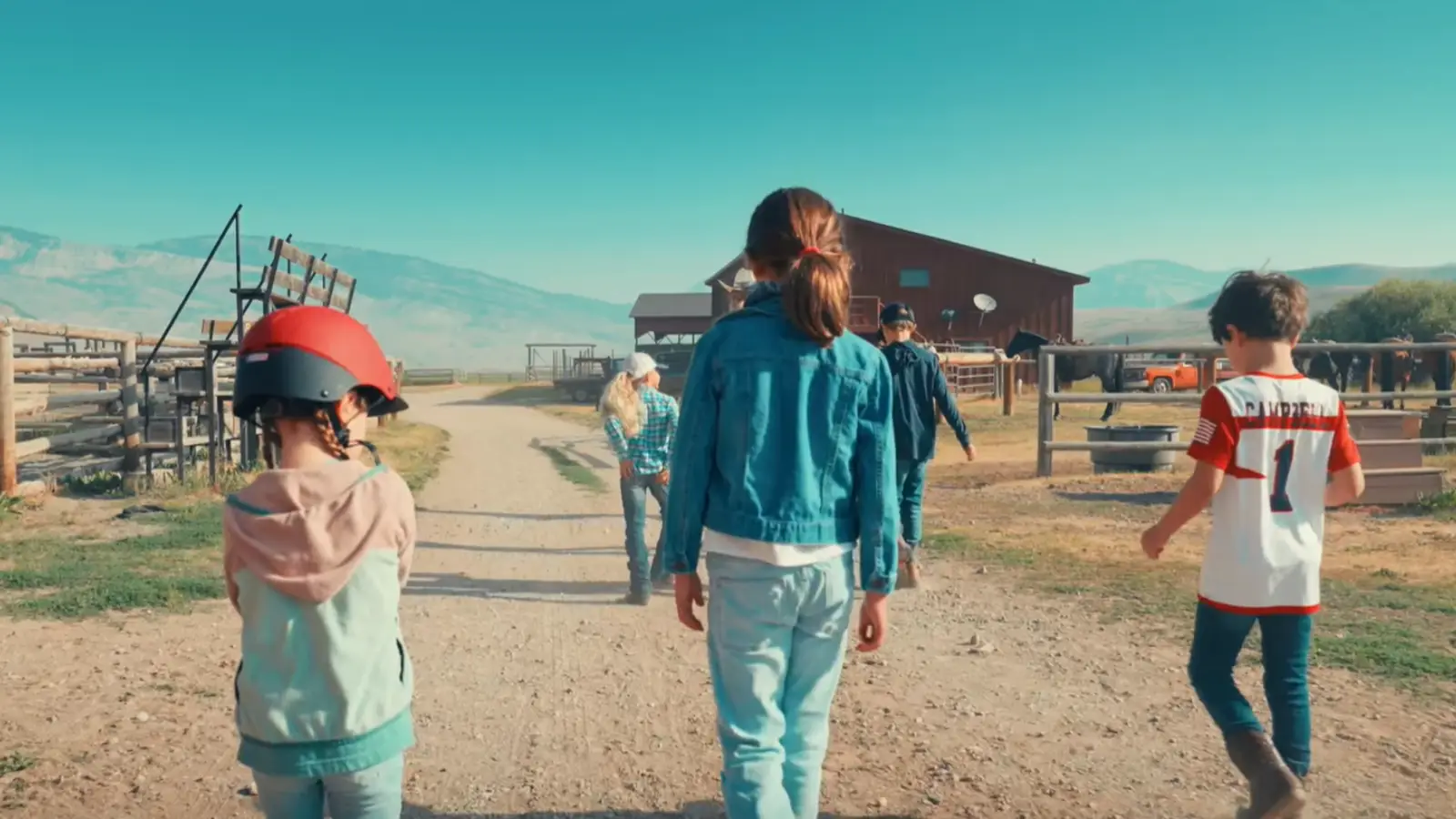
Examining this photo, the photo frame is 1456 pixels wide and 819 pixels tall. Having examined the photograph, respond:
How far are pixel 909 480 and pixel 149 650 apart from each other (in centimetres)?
452

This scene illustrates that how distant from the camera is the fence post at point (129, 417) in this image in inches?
492

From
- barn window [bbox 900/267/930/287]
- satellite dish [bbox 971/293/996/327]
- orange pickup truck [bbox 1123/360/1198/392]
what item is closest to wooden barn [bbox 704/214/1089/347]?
barn window [bbox 900/267/930/287]

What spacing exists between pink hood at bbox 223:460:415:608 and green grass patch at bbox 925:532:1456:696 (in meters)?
4.91

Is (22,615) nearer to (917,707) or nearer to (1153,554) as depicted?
(917,707)

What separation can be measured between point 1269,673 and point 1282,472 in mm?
648

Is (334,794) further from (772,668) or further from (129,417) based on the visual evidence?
(129,417)

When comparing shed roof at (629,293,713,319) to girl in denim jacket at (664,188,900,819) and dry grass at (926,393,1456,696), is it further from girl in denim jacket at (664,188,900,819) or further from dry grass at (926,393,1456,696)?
girl in denim jacket at (664,188,900,819)

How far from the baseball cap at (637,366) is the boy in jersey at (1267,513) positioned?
4335 millimetres

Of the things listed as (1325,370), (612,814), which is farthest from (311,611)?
(1325,370)

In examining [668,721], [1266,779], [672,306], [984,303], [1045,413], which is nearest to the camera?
[1266,779]

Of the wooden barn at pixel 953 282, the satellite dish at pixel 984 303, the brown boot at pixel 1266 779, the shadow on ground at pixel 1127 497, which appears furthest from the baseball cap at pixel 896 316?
the wooden barn at pixel 953 282

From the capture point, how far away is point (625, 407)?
7133 millimetres

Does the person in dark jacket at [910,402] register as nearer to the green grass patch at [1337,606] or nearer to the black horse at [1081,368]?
the green grass patch at [1337,606]

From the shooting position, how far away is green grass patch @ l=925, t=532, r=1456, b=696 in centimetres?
538
